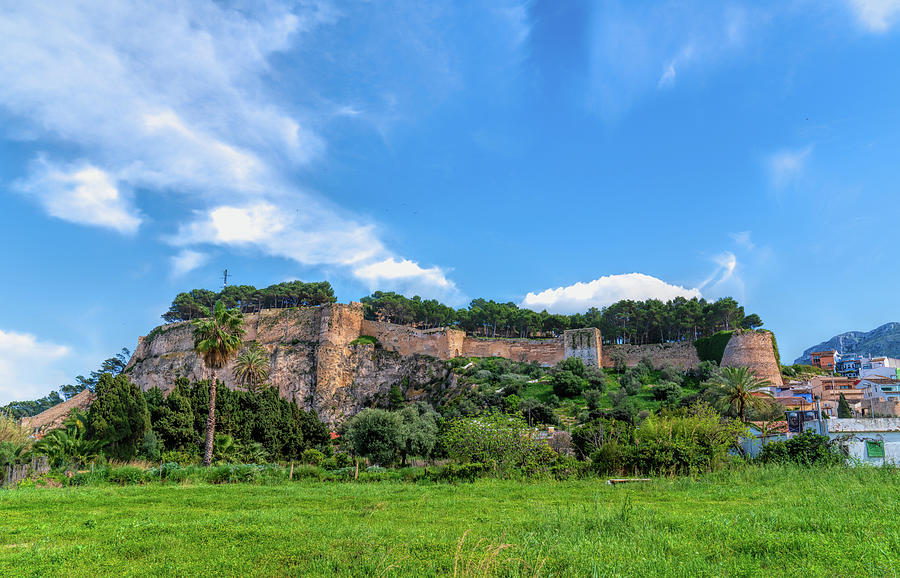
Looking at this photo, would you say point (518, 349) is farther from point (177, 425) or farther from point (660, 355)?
Result: point (177, 425)

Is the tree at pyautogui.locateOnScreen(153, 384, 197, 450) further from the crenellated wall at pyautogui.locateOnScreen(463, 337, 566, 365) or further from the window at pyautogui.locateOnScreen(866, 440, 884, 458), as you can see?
the crenellated wall at pyautogui.locateOnScreen(463, 337, 566, 365)

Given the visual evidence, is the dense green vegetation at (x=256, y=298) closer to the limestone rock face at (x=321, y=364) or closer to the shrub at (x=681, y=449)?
the limestone rock face at (x=321, y=364)

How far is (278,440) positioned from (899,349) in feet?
733

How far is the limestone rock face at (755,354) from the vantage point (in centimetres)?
4812

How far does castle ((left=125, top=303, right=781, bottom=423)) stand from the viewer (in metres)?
52.5

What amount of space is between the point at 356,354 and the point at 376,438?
95.6 feet

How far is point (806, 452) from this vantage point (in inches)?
604

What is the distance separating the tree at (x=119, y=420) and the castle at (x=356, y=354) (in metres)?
26.8

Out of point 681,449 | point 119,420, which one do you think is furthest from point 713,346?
point 119,420

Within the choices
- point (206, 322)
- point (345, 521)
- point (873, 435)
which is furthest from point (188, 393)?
point (873, 435)

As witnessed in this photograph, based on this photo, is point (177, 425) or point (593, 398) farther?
point (593, 398)

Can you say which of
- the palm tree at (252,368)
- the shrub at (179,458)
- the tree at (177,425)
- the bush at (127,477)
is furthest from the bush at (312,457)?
the palm tree at (252,368)

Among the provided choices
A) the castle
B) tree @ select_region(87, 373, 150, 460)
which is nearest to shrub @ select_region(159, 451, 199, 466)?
tree @ select_region(87, 373, 150, 460)

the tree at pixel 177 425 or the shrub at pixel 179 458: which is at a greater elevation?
the tree at pixel 177 425
